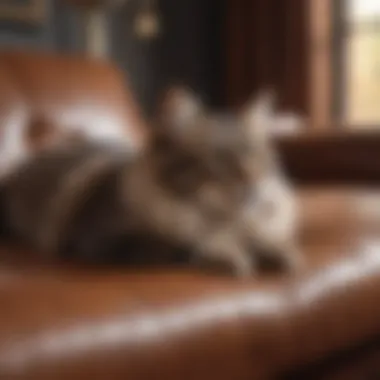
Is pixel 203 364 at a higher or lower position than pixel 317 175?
lower

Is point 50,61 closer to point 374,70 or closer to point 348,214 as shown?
point 348,214

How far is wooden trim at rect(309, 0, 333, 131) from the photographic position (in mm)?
3391

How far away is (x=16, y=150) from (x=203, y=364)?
0.89 m

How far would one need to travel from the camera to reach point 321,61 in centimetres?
343

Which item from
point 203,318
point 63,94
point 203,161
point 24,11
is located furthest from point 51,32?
point 203,318

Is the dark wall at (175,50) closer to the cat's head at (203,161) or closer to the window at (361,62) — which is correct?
the window at (361,62)

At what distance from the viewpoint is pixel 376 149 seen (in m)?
2.04

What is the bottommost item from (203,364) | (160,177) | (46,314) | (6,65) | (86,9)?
(203,364)

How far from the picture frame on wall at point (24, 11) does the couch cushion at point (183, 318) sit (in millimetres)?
1486

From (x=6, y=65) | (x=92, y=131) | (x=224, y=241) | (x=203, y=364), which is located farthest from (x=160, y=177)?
(x=6, y=65)

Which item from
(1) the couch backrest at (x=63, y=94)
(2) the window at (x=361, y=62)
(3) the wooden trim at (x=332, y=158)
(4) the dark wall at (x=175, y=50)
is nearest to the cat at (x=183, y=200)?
(1) the couch backrest at (x=63, y=94)

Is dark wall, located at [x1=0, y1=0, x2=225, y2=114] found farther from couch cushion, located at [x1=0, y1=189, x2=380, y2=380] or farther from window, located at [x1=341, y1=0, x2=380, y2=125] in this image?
couch cushion, located at [x1=0, y1=189, x2=380, y2=380]

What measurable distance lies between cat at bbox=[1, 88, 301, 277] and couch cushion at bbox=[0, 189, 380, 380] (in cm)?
8

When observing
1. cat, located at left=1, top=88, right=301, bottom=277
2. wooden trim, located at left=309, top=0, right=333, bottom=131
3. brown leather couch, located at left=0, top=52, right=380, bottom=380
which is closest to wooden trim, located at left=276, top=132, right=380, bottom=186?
brown leather couch, located at left=0, top=52, right=380, bottom=380
